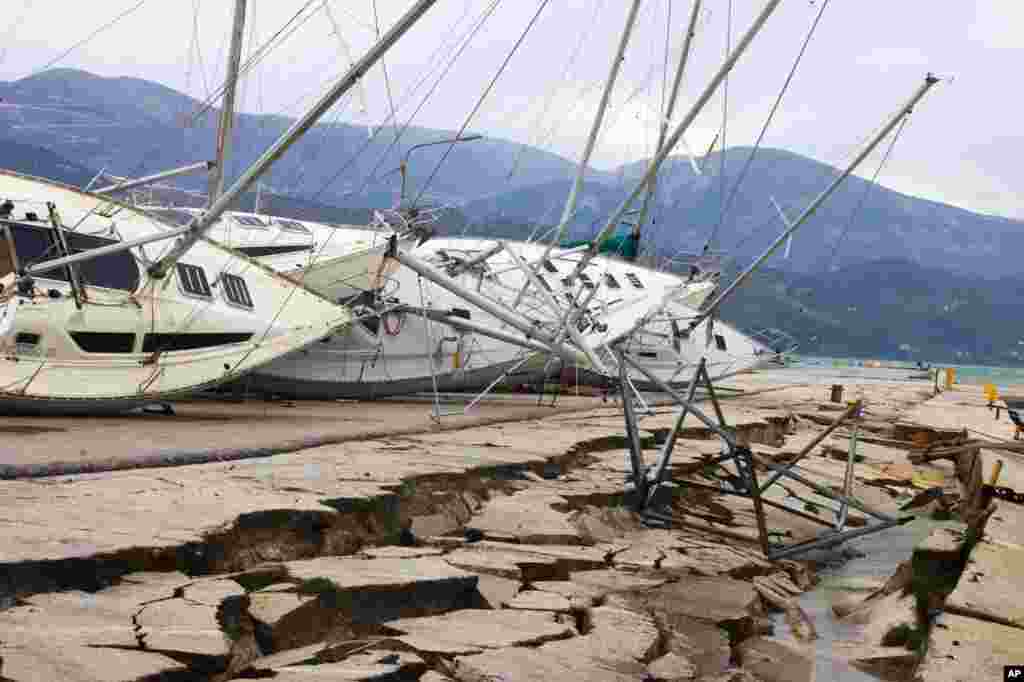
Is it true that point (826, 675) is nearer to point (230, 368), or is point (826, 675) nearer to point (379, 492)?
point (379, 492)

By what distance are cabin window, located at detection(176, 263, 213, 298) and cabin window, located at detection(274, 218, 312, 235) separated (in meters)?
5.77

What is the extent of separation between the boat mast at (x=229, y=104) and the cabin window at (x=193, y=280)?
2.19 m

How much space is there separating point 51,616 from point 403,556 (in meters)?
2.56

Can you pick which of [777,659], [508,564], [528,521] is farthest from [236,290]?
[777,659]

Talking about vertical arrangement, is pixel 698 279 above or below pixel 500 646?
above

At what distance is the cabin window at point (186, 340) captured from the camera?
1638cm

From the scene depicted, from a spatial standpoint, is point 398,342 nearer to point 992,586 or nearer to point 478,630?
point 992,586

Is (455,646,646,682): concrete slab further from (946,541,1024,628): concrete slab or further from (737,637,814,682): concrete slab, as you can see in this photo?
(946,541,1024,628): concrete slab

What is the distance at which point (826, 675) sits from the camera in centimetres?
688

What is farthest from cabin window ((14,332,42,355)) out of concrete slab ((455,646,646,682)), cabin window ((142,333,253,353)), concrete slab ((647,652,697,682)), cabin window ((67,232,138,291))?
concrete slab ((647,652,697,682))

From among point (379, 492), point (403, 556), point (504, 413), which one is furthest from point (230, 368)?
point (403, 556)

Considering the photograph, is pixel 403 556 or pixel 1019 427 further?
pixel 1019 427

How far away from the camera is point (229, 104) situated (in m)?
14.9

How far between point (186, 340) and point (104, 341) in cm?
131
